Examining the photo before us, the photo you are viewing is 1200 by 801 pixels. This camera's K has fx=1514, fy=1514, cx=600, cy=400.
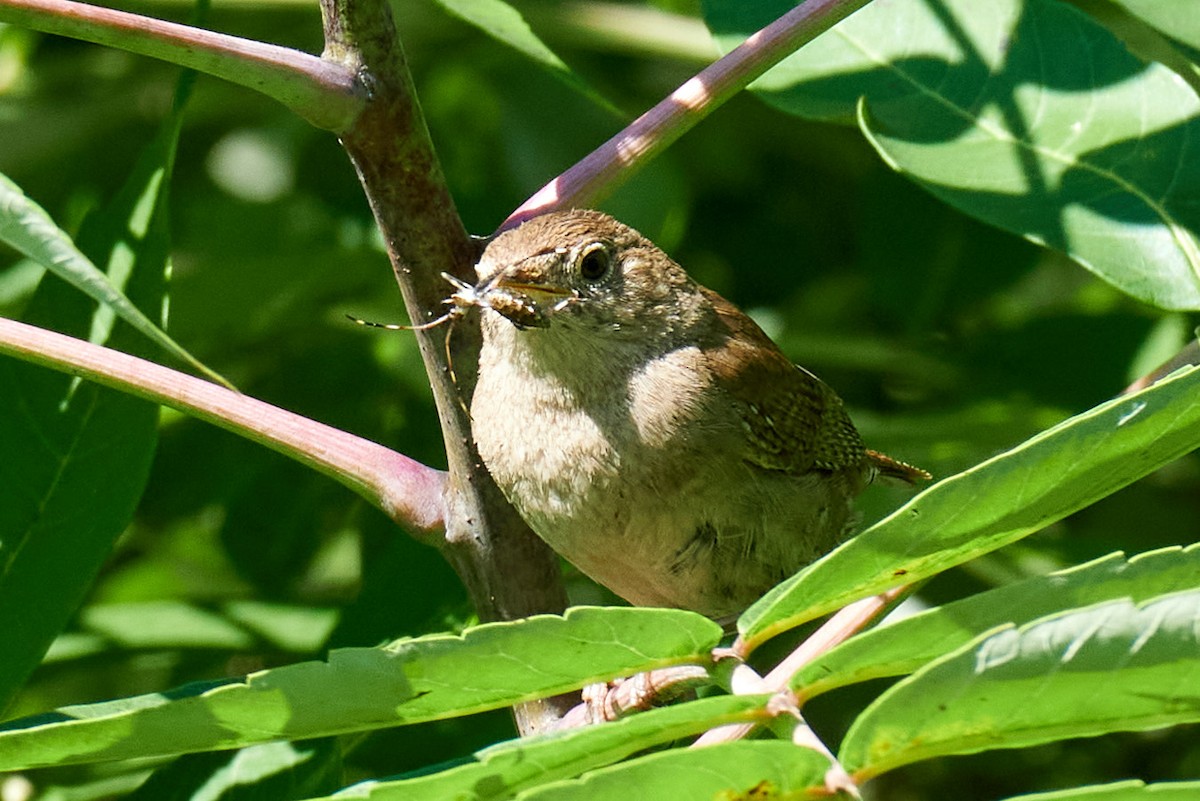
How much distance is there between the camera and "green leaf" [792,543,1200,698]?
1.53 meters

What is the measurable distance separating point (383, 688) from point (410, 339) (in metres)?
2.16

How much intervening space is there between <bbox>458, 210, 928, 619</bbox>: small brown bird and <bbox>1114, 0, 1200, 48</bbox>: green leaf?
1.09 meters

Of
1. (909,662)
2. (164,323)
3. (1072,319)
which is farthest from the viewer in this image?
(1072,319)

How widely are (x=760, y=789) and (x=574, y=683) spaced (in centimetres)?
28

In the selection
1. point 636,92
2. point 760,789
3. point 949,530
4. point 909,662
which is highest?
point 636,92

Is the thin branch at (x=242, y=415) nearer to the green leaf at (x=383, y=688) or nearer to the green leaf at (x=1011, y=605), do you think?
the green leaf at (x=383, y=688)


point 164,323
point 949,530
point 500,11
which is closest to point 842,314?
point 500,11

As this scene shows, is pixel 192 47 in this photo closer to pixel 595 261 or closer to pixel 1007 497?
pixel 1007 497

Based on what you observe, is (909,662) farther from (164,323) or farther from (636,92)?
(636,92)

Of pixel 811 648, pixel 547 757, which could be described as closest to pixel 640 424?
pixel 811 648

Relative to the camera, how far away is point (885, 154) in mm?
2602

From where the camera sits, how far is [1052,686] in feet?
4.62

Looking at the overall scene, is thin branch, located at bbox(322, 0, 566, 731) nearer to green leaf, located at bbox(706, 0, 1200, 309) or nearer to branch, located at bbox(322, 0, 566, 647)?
branch, located at bbox(322, 0, 566, 647)

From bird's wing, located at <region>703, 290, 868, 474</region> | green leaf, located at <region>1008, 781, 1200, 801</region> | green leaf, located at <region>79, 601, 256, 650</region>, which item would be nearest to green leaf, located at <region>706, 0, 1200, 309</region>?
bird's wing, located at <region>703, 290, 868, 474</region>
